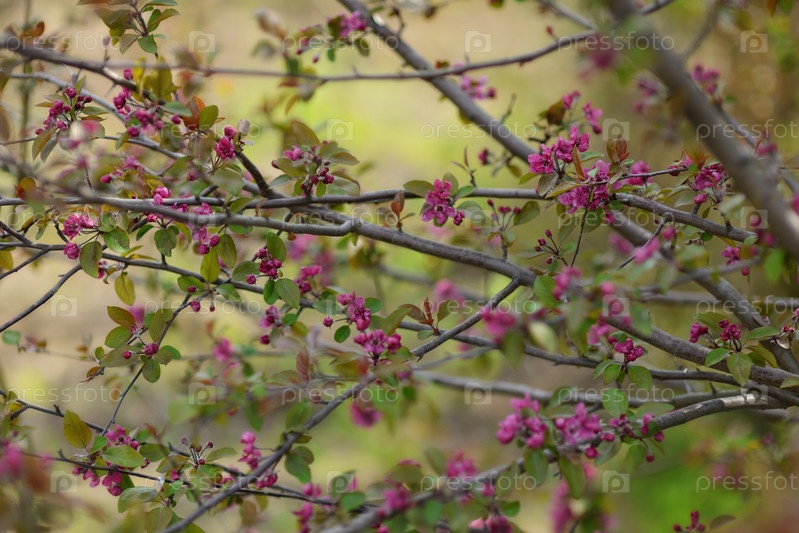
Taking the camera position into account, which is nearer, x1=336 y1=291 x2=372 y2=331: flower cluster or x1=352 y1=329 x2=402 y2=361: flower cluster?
x1=352 y1=329 x2=402 y2=361: flower cluster


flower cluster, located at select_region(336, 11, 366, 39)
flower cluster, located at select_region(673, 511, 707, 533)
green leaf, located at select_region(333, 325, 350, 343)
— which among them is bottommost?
flower cluster, located at select_region(673, 511, 707, 533)

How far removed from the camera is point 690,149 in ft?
4.06

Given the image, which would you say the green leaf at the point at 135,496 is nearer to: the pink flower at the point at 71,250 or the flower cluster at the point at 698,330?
the pink flower at the point at 71,250

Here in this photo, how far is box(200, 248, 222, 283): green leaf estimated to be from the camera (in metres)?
1.34

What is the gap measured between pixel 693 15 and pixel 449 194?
244cm

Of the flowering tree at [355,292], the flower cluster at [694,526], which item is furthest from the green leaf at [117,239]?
the flower cluster at [694,526]

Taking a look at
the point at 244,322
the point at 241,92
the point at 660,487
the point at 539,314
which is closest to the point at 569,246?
the point at 539,314

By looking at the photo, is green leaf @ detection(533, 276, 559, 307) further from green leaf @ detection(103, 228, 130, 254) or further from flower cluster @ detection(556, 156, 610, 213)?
green leaf @ detection(103, 228, 130, 254)
